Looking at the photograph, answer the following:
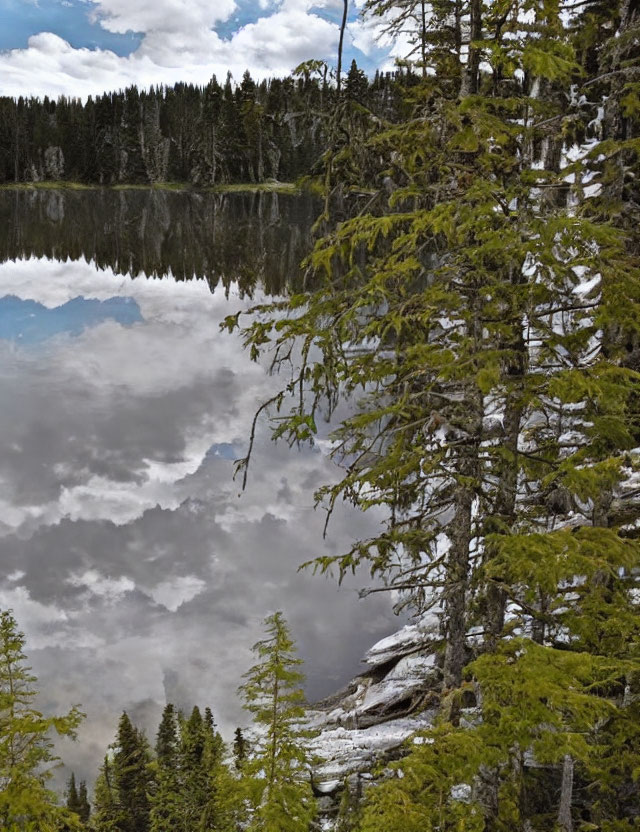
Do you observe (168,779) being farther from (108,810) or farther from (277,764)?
(277,764)

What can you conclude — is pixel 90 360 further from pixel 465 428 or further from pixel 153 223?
pixel 153 223

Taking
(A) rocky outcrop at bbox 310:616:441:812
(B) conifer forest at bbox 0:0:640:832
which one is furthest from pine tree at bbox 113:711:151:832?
(B) conifer forest at bbox 0:0:640:832

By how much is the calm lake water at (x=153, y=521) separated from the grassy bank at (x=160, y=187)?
64.8m

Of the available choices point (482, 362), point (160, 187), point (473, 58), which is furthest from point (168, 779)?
point (160, 187)

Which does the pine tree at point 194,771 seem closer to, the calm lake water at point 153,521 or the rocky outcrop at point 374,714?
the calm lake water at point 153,521

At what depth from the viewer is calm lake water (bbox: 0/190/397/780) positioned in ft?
57.3

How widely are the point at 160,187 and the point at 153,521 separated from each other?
99.5 meters

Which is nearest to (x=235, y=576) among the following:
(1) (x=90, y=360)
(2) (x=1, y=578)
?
(2) (x=1, y=578)

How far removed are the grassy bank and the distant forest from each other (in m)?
1.72

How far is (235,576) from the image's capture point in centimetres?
1916

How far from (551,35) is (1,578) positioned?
18.6 m

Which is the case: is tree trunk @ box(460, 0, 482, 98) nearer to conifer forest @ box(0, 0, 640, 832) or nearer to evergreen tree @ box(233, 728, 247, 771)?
conifer forest @ box(0, 0, 640, 832)

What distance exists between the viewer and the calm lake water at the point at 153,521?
1745 cm

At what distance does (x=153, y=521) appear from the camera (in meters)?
21.1
